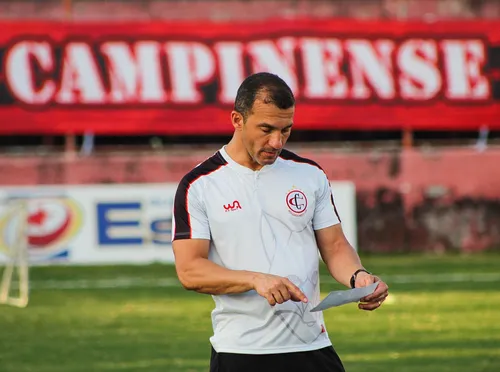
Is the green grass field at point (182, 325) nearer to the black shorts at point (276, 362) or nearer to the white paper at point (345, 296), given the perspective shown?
the black shorts at point (276, 362)

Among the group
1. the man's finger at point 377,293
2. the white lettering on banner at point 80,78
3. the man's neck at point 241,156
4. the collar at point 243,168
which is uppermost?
the white lettering on banner at point 80,78

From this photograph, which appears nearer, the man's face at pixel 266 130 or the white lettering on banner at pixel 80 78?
the man's face at pixel 266 130

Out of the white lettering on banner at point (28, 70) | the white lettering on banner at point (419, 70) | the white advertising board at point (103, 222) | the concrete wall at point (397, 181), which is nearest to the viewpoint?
the white advertising board at point (103, 222)

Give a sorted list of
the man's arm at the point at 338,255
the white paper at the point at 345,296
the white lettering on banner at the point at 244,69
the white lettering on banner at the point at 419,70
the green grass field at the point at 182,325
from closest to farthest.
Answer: the white paper at the point at 345,296
the man's arm at the point at 338,255
the green grass field at the point at 182,325
the white lettering on banner at the point at 244,69
the white lettering on banner at the point at 419,70

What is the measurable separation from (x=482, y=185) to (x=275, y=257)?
18938 mm

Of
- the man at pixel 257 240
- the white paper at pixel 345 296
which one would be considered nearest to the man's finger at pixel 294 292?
the white paper at pixel 345 296

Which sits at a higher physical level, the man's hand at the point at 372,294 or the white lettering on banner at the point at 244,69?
the white lettering on banner at the point at 244,69

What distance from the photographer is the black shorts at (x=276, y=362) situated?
6.10 m

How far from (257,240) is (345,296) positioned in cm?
47

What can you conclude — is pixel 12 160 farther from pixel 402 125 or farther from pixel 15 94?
pixel 402 125

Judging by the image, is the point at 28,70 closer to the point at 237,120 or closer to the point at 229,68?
the point at 229,68

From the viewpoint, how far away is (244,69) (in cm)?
2538

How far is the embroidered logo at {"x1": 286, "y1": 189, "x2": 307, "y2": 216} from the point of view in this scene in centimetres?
611

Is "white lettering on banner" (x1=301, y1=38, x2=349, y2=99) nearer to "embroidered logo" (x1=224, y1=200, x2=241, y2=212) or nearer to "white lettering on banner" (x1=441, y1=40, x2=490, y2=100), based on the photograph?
"white lettering on banner" (x1=441, y1=40, x2=490, y2=100)
